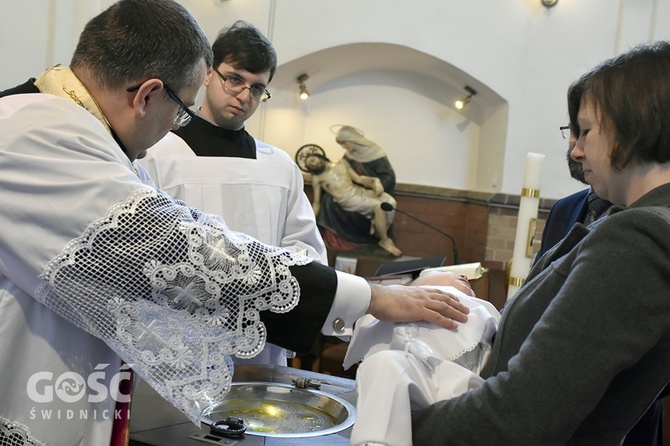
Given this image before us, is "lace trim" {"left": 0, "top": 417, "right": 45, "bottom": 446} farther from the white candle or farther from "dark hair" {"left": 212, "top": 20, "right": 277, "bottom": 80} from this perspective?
the white candle

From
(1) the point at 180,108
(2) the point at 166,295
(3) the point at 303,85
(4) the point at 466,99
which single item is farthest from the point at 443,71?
(2) the point at 166,295

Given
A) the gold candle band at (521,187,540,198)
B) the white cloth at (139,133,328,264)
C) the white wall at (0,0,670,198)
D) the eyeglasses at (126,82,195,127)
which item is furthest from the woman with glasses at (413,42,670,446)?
the white wall at (0,0,670,198)

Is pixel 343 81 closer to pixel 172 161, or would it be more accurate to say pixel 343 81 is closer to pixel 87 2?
pixel 87 2

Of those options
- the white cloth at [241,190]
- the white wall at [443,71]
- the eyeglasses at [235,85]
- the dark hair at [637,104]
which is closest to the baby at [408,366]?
the dark hair at [637,104]

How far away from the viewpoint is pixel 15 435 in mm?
1470

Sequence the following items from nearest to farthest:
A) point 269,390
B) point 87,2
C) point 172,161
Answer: point 269,390 → point 172,161 → point 87,2

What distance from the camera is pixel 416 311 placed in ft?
5.23

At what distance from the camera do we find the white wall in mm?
7406

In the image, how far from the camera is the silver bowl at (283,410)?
1530 millimetres

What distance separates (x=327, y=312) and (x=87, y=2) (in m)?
4.47

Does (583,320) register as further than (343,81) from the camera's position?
No

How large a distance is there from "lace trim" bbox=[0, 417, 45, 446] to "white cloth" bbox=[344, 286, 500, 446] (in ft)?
2.29

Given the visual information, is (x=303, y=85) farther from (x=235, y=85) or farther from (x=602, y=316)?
(x=602, y=316)

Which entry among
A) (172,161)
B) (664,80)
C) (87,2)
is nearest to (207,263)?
(664,80)
